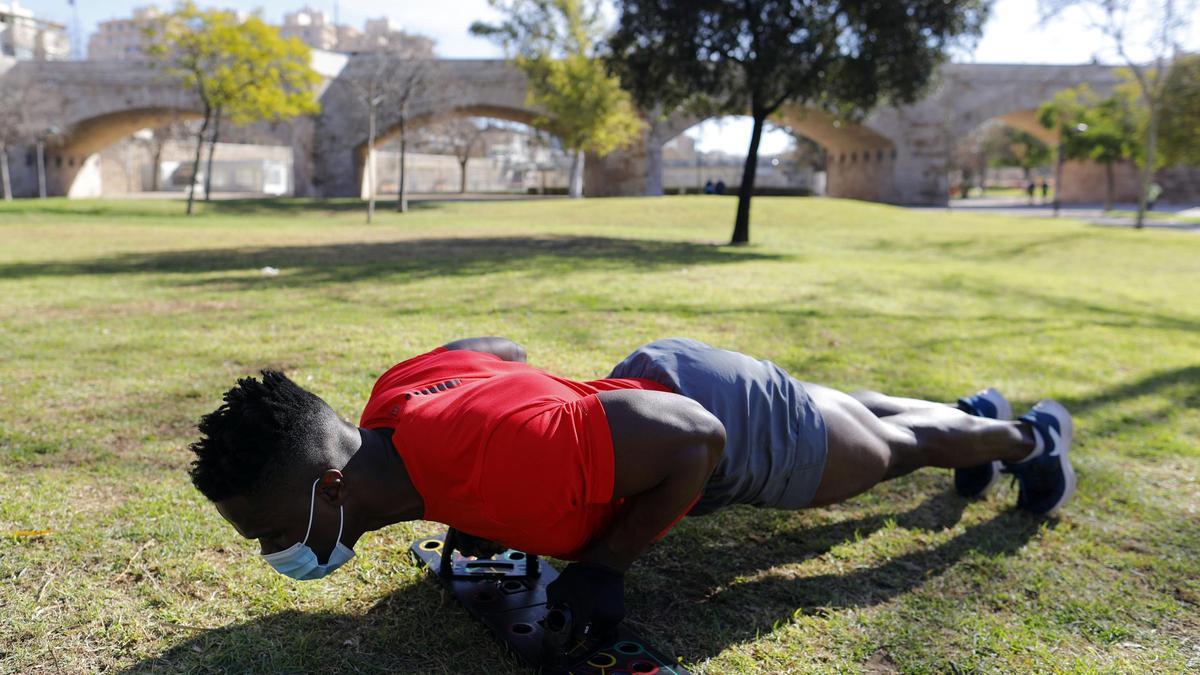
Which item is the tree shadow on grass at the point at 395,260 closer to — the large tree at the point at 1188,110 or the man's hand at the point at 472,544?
the large tree at the point at 1188,110

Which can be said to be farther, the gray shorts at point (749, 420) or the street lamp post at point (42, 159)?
the street lamp post at point (42, 159)

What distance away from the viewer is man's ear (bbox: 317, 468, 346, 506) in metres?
1.98

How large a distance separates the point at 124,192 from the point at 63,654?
66422mm

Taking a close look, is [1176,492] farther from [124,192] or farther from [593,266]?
[124,192]

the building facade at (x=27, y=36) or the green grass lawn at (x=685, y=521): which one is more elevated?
the building facade at (x=27, y=36)

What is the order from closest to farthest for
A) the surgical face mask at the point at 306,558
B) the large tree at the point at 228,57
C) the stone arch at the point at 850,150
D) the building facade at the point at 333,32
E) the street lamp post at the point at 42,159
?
the surgical face mask at the point at 306,558, the large tree at the point at 228,57, the street lamp post at the point at 42,159, the stone arch at the point at 850,150, the building facade at the point at 333,32

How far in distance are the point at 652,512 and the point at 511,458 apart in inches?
16.3

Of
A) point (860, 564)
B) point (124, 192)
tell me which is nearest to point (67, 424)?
point (860, 564)

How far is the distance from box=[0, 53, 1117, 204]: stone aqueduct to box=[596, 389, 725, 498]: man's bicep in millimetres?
40979

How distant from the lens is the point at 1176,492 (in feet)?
12.4

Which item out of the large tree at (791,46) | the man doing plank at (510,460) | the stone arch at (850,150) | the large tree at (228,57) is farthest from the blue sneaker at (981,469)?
the stone arch at (850,150)

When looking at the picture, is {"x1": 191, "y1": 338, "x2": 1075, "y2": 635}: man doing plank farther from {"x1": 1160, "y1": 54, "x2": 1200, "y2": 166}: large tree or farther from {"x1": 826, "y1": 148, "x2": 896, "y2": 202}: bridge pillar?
{"x1": 826, "y1": 148, "x2": 896, "y2": 202}: bridge pillar

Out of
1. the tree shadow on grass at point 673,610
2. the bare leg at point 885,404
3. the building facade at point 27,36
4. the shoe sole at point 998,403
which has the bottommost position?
the tree shadow on grass at point 673,610

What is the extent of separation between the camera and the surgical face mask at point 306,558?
2035 mm
